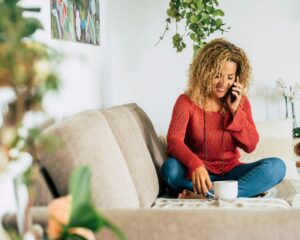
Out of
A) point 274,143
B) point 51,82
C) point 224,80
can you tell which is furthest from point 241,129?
point 51,82

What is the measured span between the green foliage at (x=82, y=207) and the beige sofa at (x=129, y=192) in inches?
3.9

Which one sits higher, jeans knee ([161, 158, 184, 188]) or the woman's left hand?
the woman's left hand

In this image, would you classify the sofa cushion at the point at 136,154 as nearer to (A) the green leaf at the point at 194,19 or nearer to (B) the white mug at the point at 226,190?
(B) the white mug at the point at 226,190

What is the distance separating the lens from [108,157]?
1.94 metres

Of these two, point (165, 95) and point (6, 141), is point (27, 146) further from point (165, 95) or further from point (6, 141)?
point (165, 95)

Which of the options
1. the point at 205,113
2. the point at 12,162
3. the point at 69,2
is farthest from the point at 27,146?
→ the point at 205,113

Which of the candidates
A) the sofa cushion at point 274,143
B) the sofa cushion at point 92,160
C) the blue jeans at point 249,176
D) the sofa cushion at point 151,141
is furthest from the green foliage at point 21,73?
the sofa cushion at point 274,143

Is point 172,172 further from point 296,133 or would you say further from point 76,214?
point 76,214

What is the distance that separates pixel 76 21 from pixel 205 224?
162 centimetres

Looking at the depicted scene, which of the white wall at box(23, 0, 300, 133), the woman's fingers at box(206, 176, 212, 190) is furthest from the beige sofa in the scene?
the white wall at box(23, 0, 300, 133)

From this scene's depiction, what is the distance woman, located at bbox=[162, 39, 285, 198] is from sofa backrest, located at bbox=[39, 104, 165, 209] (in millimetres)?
183

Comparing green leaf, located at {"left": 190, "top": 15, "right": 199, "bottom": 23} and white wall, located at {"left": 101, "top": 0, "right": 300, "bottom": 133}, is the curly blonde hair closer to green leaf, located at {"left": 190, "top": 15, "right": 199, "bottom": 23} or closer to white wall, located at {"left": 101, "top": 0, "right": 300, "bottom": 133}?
green leaf, located at {"left": 190, "top": 15, "right": 199, "bottom": 23}

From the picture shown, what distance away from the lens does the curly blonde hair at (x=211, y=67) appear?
289 cm

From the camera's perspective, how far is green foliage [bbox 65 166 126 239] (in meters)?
0.87
